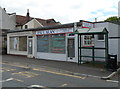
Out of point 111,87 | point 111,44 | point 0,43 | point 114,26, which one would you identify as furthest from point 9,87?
point 0,43

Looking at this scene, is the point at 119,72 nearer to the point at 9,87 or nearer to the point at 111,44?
the point at 111,44

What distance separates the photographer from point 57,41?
15.3 m

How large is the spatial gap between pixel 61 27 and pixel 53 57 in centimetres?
323

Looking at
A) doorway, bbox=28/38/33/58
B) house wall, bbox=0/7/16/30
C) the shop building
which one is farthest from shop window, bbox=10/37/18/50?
house wall, bbox=0/7/16/30

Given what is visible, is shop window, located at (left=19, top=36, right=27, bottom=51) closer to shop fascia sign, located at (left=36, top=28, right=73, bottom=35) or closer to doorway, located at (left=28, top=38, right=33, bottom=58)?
doorway, located at (left=28, top=38, right=33, bottom=58)

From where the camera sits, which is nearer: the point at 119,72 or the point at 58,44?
the point at 119,72

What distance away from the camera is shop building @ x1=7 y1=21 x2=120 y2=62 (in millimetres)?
13719

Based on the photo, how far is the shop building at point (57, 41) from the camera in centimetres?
1372

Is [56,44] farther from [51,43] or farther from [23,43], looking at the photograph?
[23,43]

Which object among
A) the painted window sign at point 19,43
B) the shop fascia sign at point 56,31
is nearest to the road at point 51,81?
the shop fascia sign at point 56,31

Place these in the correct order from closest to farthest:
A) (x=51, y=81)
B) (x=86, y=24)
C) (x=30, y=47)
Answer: (x=51, y=81) < (x=86, y=24) < (x=30, y=47)

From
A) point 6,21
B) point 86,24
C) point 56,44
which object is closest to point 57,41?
point 56,44

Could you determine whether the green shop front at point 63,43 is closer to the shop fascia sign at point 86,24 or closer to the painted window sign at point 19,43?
the painted window sign at point 19,43

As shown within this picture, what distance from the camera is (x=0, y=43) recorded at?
80.1 feet
